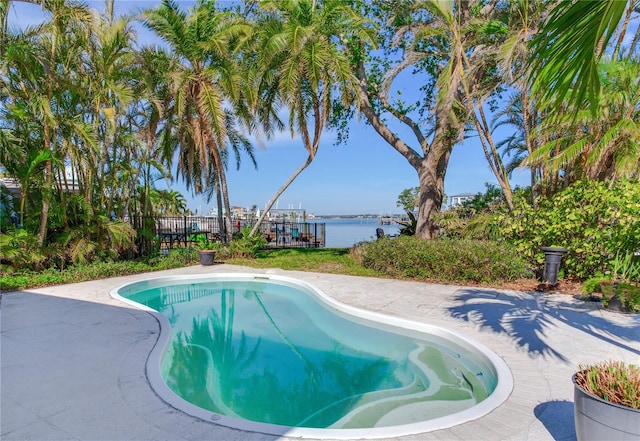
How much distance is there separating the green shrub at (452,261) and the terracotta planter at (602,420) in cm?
639

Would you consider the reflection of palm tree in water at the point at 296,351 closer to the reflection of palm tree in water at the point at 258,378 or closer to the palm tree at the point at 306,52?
the reflection of palm tree in water at the point at 258,378

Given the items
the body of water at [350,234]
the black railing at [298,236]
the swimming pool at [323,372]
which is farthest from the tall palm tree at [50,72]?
the body of water at [350,234]

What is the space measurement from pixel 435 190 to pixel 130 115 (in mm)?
10710

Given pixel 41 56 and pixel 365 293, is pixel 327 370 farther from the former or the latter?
pixel 41 56

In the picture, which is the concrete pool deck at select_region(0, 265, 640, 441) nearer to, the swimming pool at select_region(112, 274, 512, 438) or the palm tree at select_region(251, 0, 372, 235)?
the swimming pool at select_region(112, 274, 512, 438)

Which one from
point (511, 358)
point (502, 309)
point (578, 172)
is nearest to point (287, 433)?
point (511, 358)

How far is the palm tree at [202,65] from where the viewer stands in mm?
11492

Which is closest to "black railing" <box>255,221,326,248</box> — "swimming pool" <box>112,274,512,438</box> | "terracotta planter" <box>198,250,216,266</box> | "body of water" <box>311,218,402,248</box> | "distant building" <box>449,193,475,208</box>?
"body of water" <box>311,218,402,248</box>

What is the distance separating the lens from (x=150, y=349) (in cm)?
443

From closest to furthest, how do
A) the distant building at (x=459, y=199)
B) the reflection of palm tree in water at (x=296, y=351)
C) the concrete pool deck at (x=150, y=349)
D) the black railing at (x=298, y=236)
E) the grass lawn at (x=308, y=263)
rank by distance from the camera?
the concrete pool deck at (x=150, y=349) < the reflection of palm tree in water at (x=296, y=351) < the grass lawn at (x=308, y=263) < the distant building at (x=459, y=199) < the black railing at (x=298, y=236)

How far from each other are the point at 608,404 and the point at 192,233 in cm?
1753

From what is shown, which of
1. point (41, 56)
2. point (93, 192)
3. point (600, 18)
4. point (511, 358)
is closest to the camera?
point (600, 18)

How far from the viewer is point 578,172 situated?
8547 mm

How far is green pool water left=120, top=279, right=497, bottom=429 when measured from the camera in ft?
12.0
